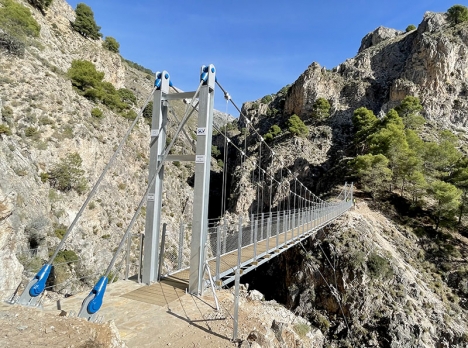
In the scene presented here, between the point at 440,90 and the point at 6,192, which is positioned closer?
the point at 6,192

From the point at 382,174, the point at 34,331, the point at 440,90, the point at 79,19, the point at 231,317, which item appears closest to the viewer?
the point at 34,331

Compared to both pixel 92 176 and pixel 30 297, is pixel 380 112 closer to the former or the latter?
pixel 92 176

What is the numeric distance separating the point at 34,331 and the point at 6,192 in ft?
15.3

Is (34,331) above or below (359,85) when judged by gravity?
below

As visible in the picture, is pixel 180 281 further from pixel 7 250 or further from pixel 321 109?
pixel 321 109

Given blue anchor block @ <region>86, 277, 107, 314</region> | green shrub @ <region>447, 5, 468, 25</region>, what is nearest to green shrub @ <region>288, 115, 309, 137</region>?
green shrub @ <region>447, 5, 468, 25</region>

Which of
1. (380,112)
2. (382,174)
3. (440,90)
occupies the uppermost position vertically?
(440,90)

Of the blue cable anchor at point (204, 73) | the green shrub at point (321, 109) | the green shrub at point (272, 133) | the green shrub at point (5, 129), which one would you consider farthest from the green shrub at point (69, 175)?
the green shrub at point (321, 109)

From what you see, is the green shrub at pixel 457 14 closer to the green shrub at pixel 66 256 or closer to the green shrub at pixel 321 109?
the green shrub at pixel 321 109

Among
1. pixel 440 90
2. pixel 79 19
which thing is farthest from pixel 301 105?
pixel 79 19

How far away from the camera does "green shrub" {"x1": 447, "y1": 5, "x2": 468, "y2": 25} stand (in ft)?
110

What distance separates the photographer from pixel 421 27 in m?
36.2

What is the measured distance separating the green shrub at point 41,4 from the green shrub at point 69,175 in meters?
16.5

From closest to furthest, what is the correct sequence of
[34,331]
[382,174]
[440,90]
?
[34,331] < [382,174] < [440,90]
